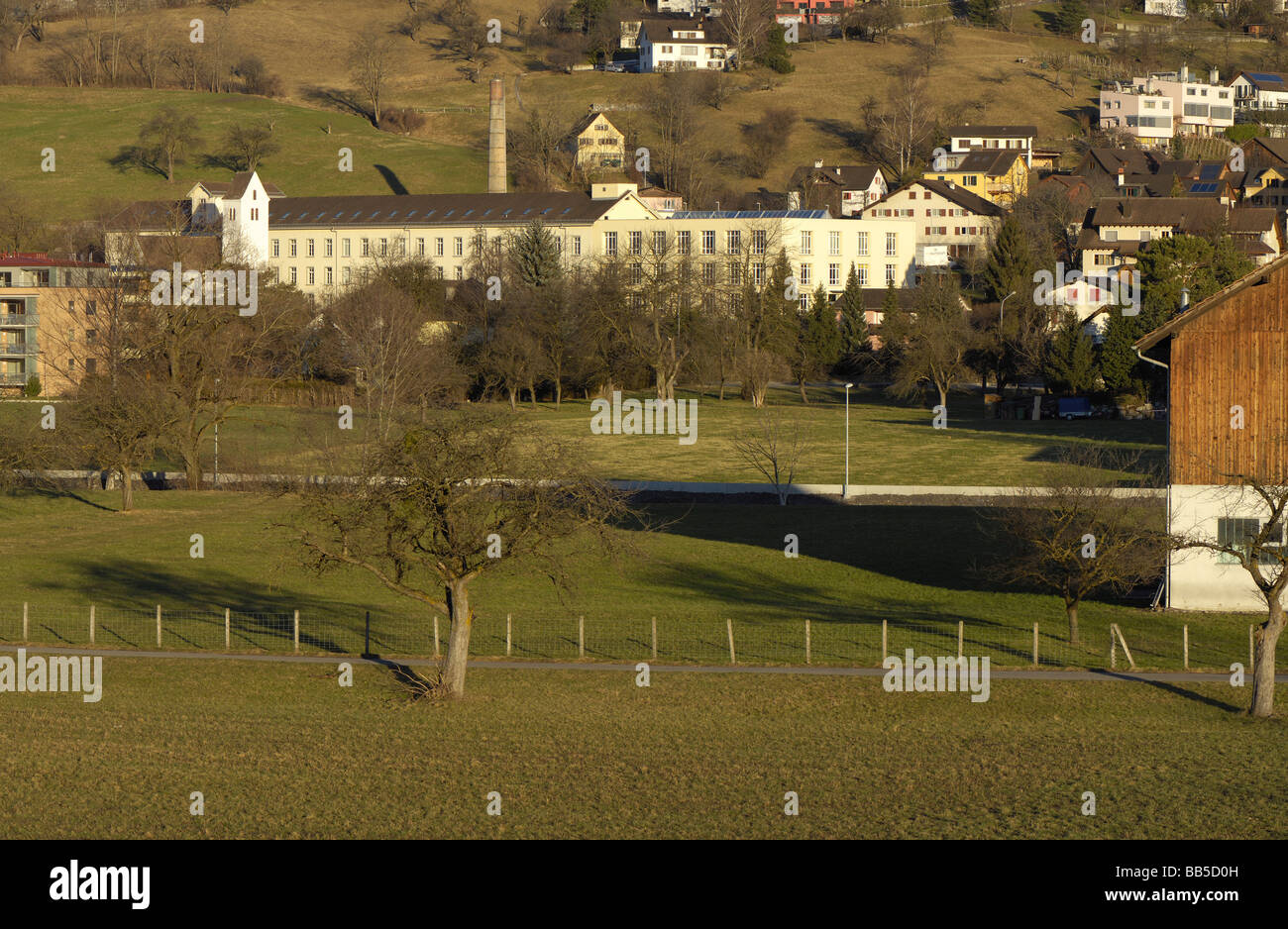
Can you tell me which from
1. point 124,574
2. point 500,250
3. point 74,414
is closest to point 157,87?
point 500,250

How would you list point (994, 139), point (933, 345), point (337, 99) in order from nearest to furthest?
point (933, 345) < point (994, 139) < point (337, 99)

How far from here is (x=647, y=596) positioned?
139ft

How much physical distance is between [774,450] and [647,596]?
2585cm

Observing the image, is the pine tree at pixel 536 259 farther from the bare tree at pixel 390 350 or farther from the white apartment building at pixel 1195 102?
the white apartment building at pixel 1195 102

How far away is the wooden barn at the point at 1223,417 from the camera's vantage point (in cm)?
3909

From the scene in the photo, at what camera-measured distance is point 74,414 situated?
190 ft

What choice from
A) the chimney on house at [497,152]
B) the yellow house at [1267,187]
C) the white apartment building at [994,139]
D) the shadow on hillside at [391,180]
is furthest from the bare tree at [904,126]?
the shadow on hillside at [391,180]

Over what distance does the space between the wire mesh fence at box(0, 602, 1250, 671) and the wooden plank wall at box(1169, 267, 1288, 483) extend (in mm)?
4679

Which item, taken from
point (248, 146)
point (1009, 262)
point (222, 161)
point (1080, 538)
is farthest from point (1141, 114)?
point (1080, 538)

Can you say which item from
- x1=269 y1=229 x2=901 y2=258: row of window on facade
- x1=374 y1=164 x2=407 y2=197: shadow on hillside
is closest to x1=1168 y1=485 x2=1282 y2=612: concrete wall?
x1=269 y1=229 x2=901 y2=258: row of window on facade

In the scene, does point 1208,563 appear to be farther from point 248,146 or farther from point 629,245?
point 248,146

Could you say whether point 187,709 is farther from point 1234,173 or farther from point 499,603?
point 1234,173

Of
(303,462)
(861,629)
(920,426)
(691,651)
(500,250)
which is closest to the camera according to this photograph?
(691,651)
